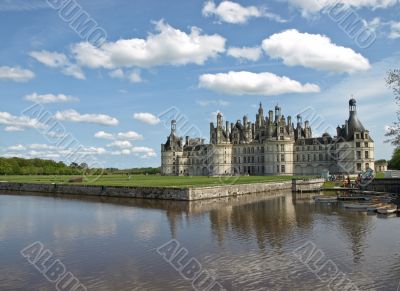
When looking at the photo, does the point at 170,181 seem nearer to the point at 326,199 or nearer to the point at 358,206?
the point at 326,199

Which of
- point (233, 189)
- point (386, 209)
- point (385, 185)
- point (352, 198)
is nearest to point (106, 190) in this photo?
point (233, 189)

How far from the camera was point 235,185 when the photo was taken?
45.6m

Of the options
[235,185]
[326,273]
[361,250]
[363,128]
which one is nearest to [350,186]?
[235,185]

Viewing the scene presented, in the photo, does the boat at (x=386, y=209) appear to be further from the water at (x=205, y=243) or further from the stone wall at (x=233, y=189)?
the stone wall at (x=233, y=189)

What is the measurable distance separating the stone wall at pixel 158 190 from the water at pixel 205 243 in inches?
203

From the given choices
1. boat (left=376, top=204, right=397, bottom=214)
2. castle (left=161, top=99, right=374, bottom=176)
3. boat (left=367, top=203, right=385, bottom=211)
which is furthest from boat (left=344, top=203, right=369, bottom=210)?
castle (left=161, top=99, right=374, bottom=176)

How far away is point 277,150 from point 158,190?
40.2 m

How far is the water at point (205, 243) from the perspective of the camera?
46.0 ft

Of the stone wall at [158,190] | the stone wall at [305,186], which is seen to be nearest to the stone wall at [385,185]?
the stone wall at [305,186]

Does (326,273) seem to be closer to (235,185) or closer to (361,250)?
(361,250)

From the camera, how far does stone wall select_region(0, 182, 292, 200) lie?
39372 mm

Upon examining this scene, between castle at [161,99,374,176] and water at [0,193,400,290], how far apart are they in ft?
128

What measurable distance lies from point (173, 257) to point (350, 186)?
38.9 metres

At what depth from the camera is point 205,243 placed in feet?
64.8
